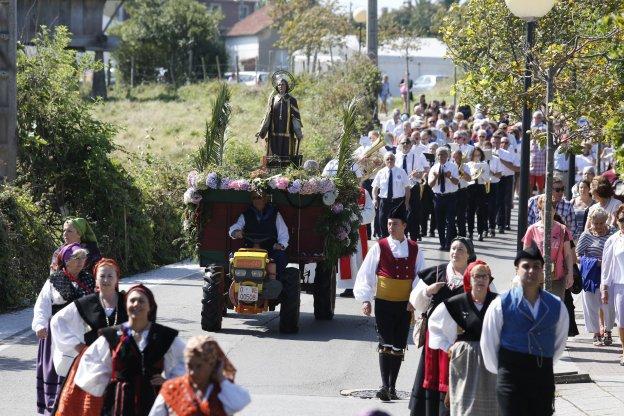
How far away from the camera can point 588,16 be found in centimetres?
1584

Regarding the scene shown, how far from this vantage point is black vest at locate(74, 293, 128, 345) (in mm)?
8453

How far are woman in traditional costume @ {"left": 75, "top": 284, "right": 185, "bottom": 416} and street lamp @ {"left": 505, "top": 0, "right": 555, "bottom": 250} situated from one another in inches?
260

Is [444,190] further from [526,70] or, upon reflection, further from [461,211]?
→ [526,70]

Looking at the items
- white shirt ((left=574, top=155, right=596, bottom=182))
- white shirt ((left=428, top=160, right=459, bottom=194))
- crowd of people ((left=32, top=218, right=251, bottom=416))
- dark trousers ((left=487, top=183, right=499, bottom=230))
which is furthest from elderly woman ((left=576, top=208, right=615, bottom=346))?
white shirt ((left=574, top=155, right=596, bottom=182))

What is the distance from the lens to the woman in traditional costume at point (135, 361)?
7.58 metres

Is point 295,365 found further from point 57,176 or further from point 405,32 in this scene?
point 405,32

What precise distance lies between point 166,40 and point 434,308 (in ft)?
191

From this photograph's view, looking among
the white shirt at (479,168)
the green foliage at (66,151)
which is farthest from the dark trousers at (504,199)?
the green foliage at (66,151)

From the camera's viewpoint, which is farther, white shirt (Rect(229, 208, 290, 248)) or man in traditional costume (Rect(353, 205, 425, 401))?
white shirt (Rect(229, 208, 290, 248))

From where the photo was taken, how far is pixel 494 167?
2494 centimetres

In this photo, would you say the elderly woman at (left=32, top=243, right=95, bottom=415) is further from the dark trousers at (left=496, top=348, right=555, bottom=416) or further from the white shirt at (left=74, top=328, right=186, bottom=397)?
the dark trousers at (left=496, top=348, right=555, bottom=416)

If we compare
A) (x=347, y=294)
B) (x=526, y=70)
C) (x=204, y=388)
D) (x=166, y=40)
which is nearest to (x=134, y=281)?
(x=347, y=294)

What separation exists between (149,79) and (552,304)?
5900 cm

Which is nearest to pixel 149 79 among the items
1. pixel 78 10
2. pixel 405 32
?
pixel 405 32
